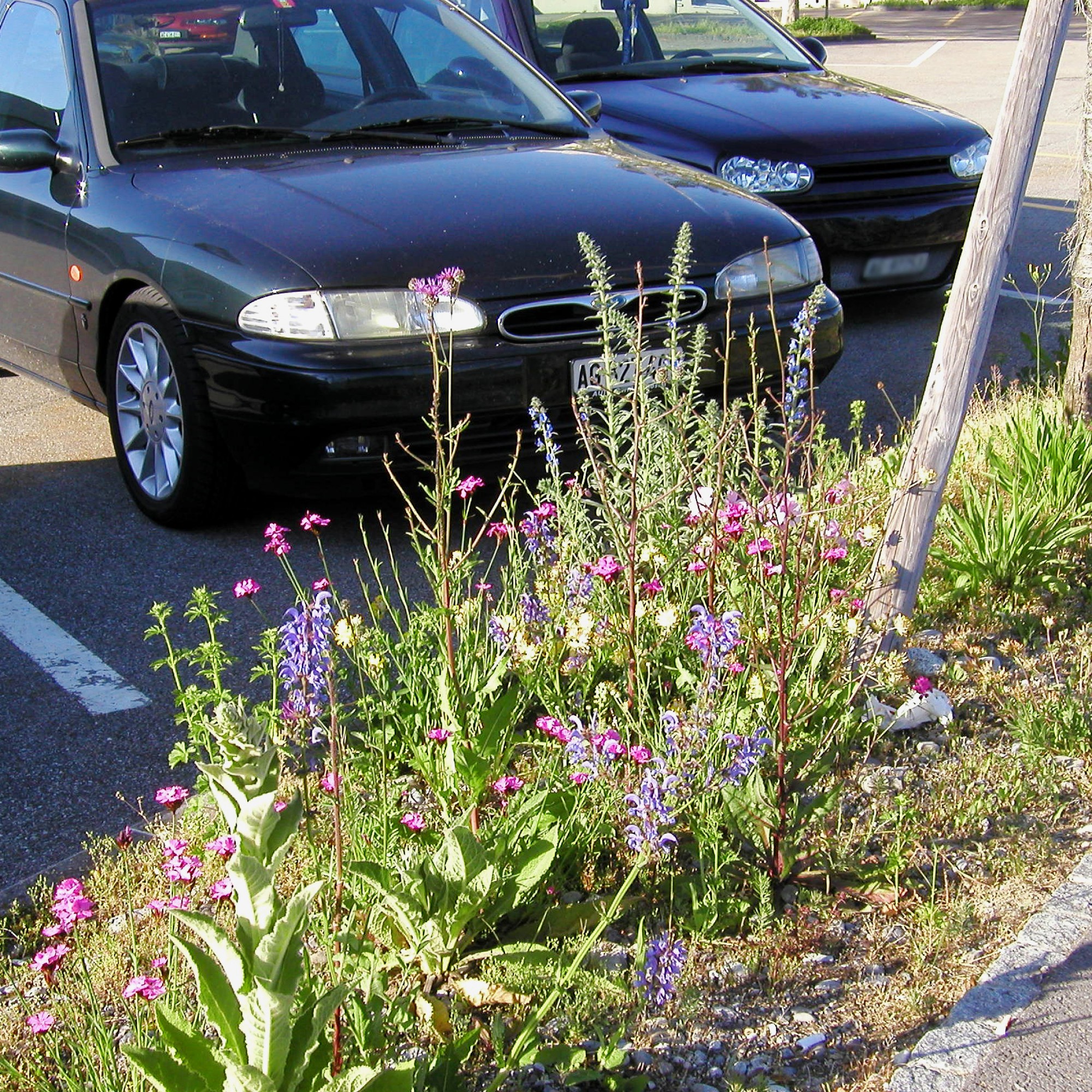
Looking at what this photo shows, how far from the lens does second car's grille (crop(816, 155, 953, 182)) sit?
7.36 metres

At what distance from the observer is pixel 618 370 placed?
4441 mm

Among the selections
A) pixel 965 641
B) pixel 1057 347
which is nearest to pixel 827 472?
pixel 965 641

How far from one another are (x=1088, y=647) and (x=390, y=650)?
1858 mm

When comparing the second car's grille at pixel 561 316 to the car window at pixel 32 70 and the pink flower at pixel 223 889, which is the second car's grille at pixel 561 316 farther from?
the pink flower at pixel 223 889

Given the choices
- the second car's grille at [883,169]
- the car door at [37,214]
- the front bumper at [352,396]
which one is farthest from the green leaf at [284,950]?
the second car's grille at [883,169]

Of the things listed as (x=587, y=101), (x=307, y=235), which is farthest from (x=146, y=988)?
(x=587, y=101)

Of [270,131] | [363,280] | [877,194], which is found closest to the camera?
[363,280]

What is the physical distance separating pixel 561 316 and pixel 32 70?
102 inches

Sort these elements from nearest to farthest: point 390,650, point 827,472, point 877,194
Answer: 1. point 390,650
2. point 827,472
3. point 877,194

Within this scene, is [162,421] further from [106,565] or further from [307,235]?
[307,235]

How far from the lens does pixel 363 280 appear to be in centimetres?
448

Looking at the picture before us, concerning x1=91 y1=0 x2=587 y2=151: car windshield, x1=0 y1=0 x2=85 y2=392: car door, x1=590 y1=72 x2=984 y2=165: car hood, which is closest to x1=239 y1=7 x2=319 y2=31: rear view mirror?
A: x1=91 y1=0 x2=587 y2=151: car windshield

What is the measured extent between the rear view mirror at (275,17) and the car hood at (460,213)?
28.8 inches

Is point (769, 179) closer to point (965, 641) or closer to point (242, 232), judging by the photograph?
point (242, 232)
